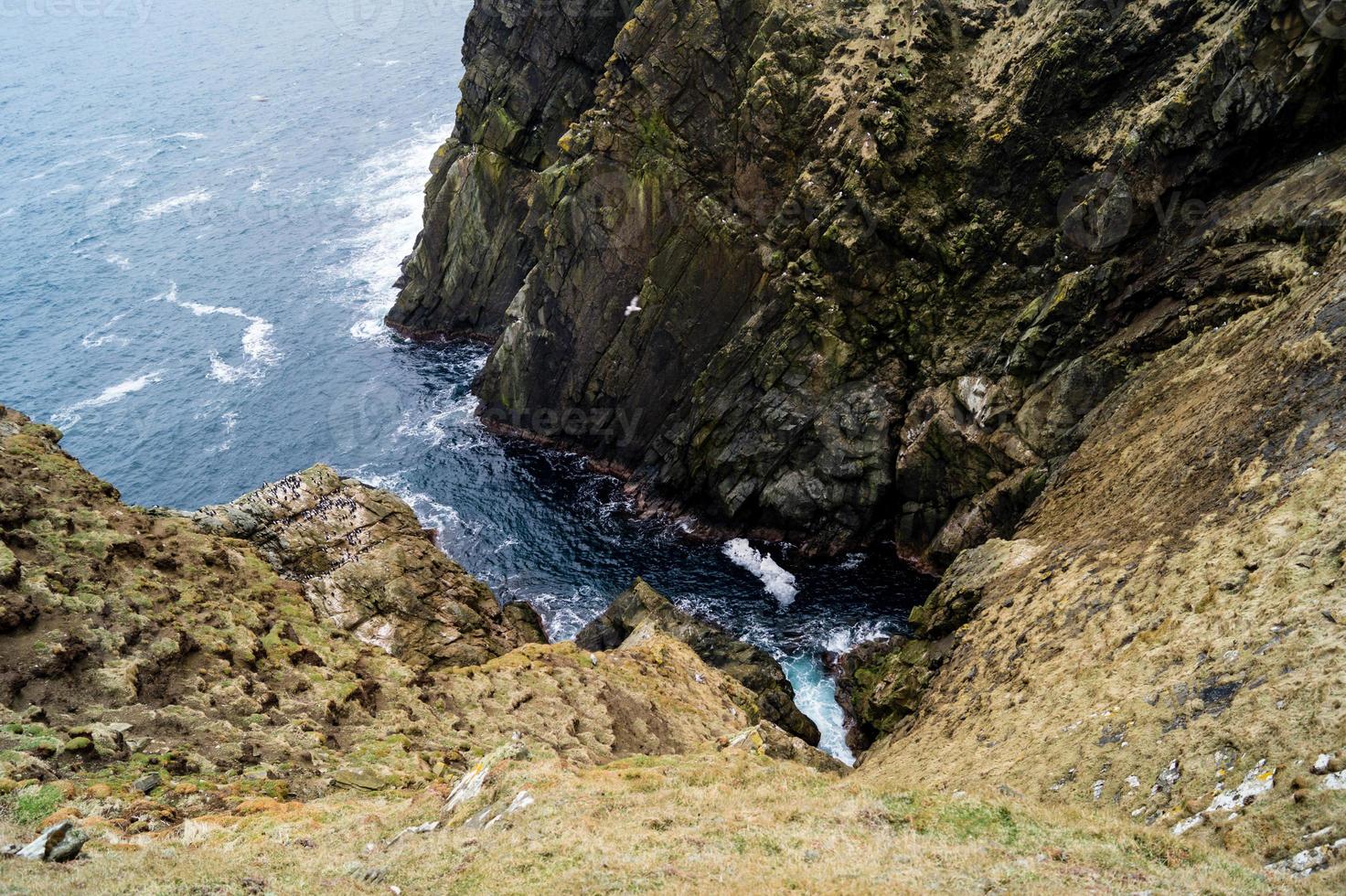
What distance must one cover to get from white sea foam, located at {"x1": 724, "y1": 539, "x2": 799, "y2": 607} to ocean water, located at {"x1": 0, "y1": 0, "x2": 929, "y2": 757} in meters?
0.25

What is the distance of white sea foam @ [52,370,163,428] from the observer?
288 ft

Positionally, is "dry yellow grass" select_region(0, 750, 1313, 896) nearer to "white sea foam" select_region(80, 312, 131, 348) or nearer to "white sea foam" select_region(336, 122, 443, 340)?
"white sea foam" select_region(336, 122, 443, 340)

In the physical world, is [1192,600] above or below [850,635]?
above

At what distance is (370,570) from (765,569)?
2913 cm

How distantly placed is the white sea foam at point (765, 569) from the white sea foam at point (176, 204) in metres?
113

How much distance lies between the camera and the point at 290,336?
101 m

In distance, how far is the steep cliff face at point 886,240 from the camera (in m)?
51.0

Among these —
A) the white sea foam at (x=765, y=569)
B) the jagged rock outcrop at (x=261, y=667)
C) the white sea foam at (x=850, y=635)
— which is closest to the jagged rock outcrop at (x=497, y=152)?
the white sea foam at (x=765, y=569)

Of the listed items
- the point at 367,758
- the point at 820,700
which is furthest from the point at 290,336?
the point at 367,758

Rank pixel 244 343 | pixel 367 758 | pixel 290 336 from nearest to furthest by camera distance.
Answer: pixel 367 758, pixel 244 343, pixel 290 336

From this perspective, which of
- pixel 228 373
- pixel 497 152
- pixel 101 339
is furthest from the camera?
pixel 101 339

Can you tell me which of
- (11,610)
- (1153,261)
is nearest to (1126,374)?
(1153,261)

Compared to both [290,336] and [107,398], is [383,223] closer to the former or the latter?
[290,336]

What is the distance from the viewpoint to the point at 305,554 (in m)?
48.8
